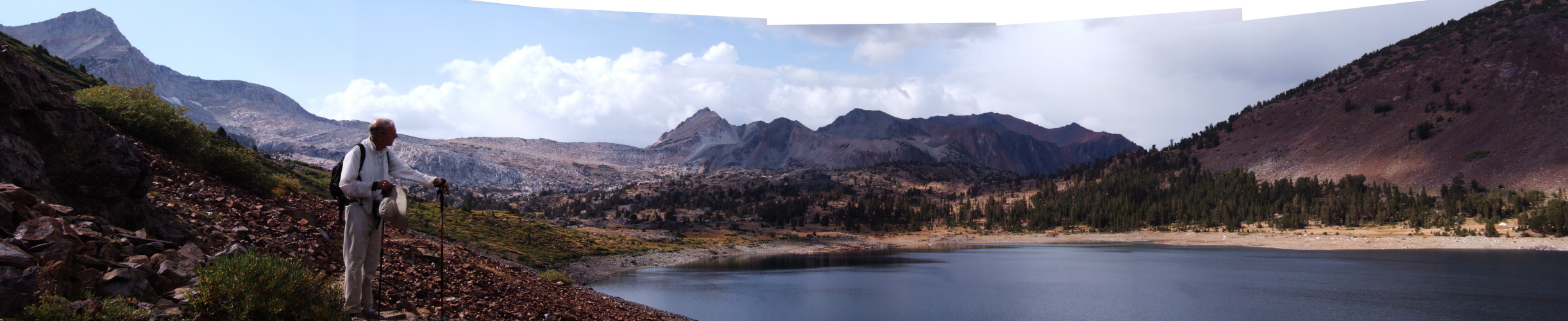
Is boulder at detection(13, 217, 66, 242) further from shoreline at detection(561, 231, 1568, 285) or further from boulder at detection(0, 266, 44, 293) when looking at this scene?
shoreline at detection(561, 231, 1568, 285)

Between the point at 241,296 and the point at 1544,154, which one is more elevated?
the point at 1544,154

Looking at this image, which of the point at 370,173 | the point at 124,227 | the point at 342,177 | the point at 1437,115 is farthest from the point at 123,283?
the point at 1437,115

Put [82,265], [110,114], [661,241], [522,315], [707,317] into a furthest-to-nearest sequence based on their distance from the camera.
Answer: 1. [661,241]
2. [707,317]
3. [110,114]
4. [522,315]
5. [82,265]

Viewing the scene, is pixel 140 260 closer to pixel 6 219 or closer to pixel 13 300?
pixel 6 219

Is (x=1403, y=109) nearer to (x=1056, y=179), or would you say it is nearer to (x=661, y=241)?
(x=1056, y=179)

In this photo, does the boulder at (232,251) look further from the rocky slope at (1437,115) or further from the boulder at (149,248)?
the rocky slope at (1437,115)

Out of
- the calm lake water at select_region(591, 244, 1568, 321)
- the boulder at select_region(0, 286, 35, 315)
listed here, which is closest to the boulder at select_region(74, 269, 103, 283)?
the boulder at select_region(0, 286, 35, 315)

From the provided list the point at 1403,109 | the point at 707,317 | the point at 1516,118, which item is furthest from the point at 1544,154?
the point at 707,317
